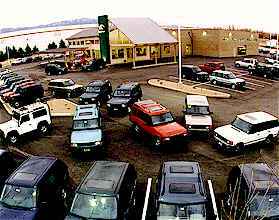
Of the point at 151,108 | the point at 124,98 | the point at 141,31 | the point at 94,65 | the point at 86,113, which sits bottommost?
the point at 124,98

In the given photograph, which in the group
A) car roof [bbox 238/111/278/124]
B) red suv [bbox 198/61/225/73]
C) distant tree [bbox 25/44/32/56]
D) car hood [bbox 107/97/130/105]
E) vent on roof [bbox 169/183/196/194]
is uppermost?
distant tree [bbox 25/44/32/56]

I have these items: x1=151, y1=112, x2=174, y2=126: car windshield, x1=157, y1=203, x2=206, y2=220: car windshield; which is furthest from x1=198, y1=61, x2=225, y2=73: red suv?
x1=157, y1=203, x2=206, y2=220: car windshield

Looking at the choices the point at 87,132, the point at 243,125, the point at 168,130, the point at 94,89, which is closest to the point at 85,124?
the point at 87,132

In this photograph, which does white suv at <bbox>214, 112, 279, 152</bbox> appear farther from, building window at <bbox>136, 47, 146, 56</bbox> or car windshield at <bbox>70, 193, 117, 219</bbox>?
building window at <bbox>136, 47, 146, 56</bbox>

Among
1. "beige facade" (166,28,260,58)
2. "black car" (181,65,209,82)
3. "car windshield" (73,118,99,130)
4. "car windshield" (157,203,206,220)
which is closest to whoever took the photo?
"car windshield" (157,203,206,220)

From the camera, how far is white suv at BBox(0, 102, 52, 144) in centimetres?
1780

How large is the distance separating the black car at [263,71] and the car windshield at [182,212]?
32085 mm

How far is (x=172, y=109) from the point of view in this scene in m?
23.4

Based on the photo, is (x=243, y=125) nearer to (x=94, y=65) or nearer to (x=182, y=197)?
(x=182, y=197)

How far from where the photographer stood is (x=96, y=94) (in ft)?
82.3

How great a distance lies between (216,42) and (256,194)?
152 feet

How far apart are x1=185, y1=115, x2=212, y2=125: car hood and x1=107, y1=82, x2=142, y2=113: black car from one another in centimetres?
564

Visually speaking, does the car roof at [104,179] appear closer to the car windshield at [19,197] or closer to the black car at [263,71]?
the car windshield at [19,197]

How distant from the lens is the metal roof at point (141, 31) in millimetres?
42816
